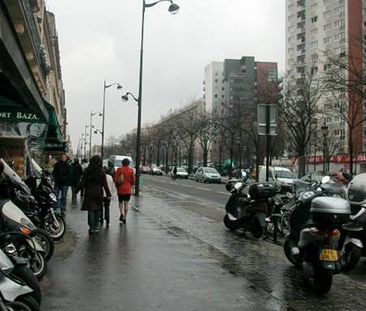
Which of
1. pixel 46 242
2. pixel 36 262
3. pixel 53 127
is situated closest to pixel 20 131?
pixel 53 127

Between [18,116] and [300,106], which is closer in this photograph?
[18,116]

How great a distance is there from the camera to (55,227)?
11328mm

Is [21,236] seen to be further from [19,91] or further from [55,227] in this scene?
[19,91]

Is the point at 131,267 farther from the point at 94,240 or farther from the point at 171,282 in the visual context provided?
the point at 94,240

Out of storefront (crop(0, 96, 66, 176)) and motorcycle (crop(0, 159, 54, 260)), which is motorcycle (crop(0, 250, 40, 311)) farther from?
storefront (crop(0, 96, 66, 176))

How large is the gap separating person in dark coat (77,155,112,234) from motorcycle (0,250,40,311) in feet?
24.7

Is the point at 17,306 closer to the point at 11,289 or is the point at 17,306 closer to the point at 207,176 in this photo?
the point at 11,289

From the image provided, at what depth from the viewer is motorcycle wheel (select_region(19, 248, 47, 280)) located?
7.10 metres

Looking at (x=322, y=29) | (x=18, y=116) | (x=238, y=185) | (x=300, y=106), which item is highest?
(x=322, y=29)

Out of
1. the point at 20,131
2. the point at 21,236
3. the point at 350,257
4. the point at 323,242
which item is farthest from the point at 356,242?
the point at 20,131

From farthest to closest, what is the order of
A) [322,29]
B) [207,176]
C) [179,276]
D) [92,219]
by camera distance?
1. [322,29]
2. [207,176]
3. [92,219]
4. [179,276]

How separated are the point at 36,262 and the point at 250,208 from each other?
6633 mm

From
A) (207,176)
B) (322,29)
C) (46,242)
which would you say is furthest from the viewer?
(322,29)

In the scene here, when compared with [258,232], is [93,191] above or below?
above
